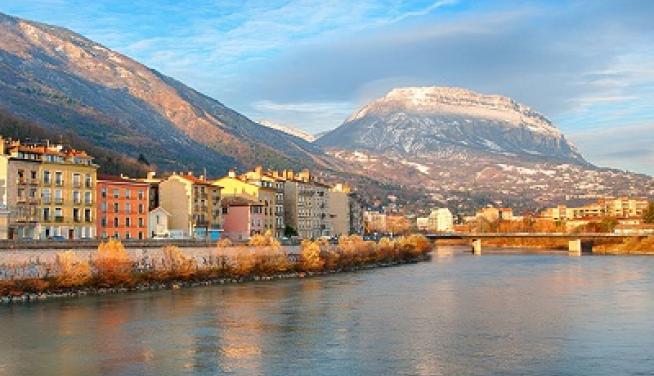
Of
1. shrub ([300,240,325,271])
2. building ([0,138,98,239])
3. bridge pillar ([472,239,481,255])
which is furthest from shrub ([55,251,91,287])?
bridge pillar ([472,239,481,255])

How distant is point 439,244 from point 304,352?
16521 centimetres

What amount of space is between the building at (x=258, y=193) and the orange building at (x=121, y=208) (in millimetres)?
20363

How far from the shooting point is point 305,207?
12019 cm

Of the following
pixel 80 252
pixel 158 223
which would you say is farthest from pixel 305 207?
pixel 80 252

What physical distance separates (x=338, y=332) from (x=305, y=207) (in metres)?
80.4

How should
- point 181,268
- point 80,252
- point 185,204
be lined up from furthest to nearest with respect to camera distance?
point 185,204, point 181,268, point 80,252

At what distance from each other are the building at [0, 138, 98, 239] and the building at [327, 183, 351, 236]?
59.6 metres

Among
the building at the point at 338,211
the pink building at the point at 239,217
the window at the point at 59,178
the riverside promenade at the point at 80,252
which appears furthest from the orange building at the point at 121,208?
the building at the point at 338,211

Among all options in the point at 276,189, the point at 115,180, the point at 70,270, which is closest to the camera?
the point at 70,270

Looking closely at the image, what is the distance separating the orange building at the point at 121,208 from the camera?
77.8 m

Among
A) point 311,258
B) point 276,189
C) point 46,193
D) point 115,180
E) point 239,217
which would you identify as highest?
point 276,189

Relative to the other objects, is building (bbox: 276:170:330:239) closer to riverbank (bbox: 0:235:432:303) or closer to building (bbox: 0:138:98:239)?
riverbank (bbox: 0:235:432:303)

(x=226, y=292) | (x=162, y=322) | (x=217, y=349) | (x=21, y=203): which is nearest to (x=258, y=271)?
(x=226, y=292)

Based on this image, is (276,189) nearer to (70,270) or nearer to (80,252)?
(80,252)
